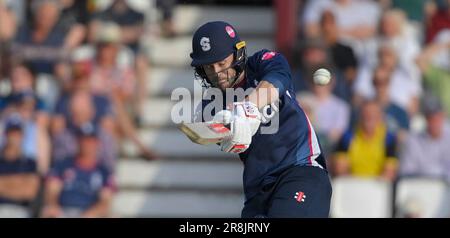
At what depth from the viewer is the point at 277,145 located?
7.28m

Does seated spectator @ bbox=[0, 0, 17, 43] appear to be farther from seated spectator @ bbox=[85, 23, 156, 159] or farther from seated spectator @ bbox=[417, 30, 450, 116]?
seated spectator @ bbox=[417, 30, 450, 116]

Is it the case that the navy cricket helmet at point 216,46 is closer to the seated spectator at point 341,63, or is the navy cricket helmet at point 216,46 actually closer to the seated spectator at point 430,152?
the seated spectator at point 430,152

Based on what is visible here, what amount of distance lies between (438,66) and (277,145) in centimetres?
523

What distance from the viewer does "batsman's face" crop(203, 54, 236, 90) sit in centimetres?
→ 708

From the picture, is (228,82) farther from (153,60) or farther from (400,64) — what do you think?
(153,60)

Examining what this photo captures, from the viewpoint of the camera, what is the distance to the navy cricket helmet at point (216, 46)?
700 centimetres

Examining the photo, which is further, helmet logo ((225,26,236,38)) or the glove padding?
helmet logo ((225,26,236,38))

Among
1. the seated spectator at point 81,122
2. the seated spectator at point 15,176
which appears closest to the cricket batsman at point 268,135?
the seated spectator at point 81,122

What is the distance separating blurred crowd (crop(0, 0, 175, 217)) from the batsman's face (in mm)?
5098

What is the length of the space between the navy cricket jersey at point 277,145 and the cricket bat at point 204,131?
804 millimetres

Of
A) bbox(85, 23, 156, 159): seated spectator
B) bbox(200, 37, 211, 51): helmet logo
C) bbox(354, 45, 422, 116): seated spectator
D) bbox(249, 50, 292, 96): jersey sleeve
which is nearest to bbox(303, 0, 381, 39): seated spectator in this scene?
bbox(354, 45, 422, 116): seated spectator

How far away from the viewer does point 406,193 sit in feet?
37.8

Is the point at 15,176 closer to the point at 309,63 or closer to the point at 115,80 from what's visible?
the point at 115,80
